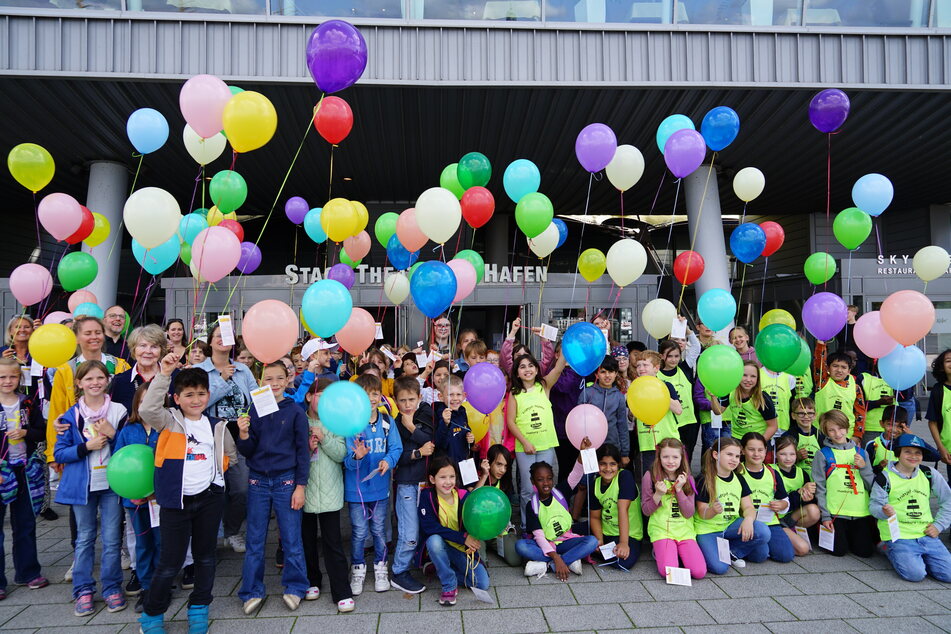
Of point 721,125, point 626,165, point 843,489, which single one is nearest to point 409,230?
point 626,165

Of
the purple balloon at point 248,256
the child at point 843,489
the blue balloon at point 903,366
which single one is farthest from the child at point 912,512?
the purple balloon at point 248,256

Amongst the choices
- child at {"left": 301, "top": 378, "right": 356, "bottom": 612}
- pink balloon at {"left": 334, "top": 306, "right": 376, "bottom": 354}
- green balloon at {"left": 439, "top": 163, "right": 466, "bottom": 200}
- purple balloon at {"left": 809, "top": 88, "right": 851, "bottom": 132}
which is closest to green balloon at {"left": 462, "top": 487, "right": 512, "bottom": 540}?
child at {"left": 301, "top": 378, "right": 356, "bottom": 612}

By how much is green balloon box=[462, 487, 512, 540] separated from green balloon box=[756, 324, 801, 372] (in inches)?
94.2

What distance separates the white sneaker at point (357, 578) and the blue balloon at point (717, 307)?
11.8 ft

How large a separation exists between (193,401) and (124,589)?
4.85ft

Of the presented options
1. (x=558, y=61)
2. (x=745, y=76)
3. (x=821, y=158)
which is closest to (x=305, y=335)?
(x=558, y=61)

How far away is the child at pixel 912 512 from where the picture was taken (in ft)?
12.6

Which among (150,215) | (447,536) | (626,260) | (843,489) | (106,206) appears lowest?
(447,536)

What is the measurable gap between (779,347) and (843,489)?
1.16 meters

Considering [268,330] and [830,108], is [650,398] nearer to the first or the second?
[268,330]

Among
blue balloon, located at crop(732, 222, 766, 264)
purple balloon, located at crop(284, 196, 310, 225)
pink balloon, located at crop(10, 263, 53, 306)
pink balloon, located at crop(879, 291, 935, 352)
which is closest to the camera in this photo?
pink balloon, located at crop(879, 291, 935, 352)

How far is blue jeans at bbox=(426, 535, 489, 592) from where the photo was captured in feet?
11.7

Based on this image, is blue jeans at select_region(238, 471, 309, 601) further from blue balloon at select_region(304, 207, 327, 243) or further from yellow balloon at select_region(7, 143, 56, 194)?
yellow balloon at select_region(7, 143, 56, 194)

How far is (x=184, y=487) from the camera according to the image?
3.13 m
